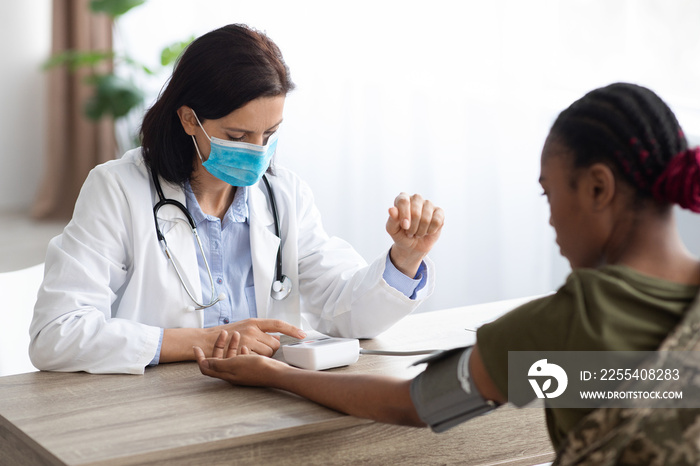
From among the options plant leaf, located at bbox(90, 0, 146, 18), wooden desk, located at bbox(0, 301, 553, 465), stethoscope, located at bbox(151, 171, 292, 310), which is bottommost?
wooden desk, located at bbox(0, 301, 553, 465)

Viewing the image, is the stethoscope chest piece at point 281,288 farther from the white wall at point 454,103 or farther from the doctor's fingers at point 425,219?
the white wall at point 454,103

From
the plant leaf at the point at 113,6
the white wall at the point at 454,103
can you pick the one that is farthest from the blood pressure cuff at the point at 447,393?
the plant leaf at the point at 113,6

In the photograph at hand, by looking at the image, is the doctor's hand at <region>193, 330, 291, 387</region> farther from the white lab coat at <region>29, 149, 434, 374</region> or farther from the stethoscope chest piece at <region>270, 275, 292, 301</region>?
the stethoscope chest piece at <region>270, 275, 292, 301</region>

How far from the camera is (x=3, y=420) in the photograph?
1197mm

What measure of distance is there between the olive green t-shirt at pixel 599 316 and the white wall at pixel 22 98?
4942 millimetres

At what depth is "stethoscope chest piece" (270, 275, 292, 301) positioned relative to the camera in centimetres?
175

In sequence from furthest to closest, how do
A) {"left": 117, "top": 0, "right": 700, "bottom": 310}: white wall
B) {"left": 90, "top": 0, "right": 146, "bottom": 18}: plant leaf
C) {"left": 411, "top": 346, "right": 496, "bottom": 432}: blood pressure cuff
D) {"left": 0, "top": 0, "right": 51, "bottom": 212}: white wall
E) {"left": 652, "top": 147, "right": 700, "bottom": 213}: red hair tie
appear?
1. {"left": 0, "top": 0, "right": 51, "bottom": 212}: white wall
2. {"left": 90, "top": 0, "right": 146, "bottom": 18}: plant leaf
3. {"left": 117, "top": 0, "right": 700, "bottom": 310}: white wall
4. {"left": 411, "top": 346, "right": 496, "bottom": 432}: blood pressure cuff
5. {"left": 652, "top": 147, "right": 700, "bottom": 213}: red hair tie

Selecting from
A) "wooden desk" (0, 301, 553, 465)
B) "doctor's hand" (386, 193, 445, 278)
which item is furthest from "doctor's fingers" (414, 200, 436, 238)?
"wooden desk" (0, 301, 553, 465)

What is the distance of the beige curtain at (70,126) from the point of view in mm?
4836

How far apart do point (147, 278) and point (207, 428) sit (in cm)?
58

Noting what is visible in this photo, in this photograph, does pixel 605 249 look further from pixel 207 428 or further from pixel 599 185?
pixel 207 428

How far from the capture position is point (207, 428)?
112 centimetres

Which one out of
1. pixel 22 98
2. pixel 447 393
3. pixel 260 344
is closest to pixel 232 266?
pixel 260 344

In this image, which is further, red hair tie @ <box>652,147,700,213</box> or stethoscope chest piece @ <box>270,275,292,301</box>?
stethoscope chest piece @ <box>270,275,292,301</box>
